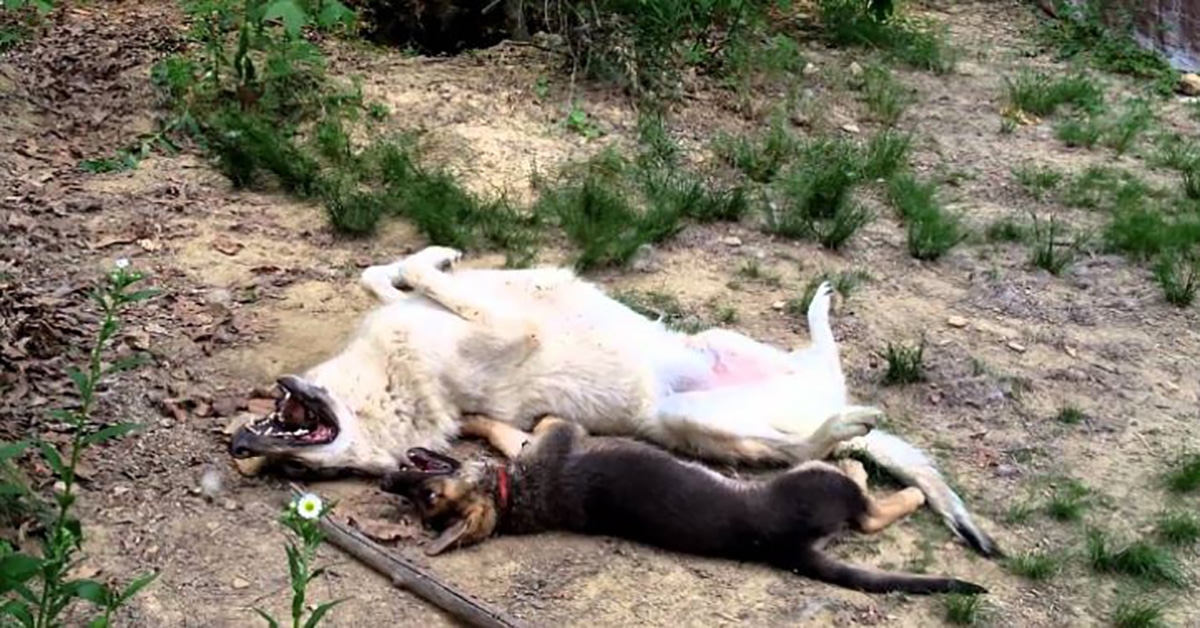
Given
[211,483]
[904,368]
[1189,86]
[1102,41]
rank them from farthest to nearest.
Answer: [1102,41] → [1189,86] → [904,368] → [211,483]

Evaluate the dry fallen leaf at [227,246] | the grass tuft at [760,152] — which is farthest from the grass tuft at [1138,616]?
the dry fallen leaf at [227,246]

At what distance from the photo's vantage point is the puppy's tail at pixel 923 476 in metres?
4.36

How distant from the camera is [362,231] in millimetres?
6082

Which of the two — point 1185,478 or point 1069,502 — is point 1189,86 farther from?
point 1069,502

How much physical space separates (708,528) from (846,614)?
482 millimetres

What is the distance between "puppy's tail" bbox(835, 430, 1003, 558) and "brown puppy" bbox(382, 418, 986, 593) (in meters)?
0.11

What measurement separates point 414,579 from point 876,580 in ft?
4.41

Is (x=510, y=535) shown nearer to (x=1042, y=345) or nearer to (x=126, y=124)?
(x=1042, y=345)

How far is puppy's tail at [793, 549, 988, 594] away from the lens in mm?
4070

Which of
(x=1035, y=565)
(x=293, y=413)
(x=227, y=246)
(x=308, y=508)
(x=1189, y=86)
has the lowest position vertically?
(x=1189, y=86)

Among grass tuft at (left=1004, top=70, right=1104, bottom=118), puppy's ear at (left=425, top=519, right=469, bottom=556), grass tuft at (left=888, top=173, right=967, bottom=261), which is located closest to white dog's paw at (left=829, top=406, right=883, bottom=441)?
puppy's ear at (left=425, top=519, right=469, bottom=556)

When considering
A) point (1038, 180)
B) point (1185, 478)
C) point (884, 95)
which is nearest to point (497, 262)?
point (1185, 478)

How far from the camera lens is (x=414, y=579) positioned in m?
3.94

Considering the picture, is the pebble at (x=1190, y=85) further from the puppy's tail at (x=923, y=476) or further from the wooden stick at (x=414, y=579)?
the wooden stick at (x=414, y=579)
